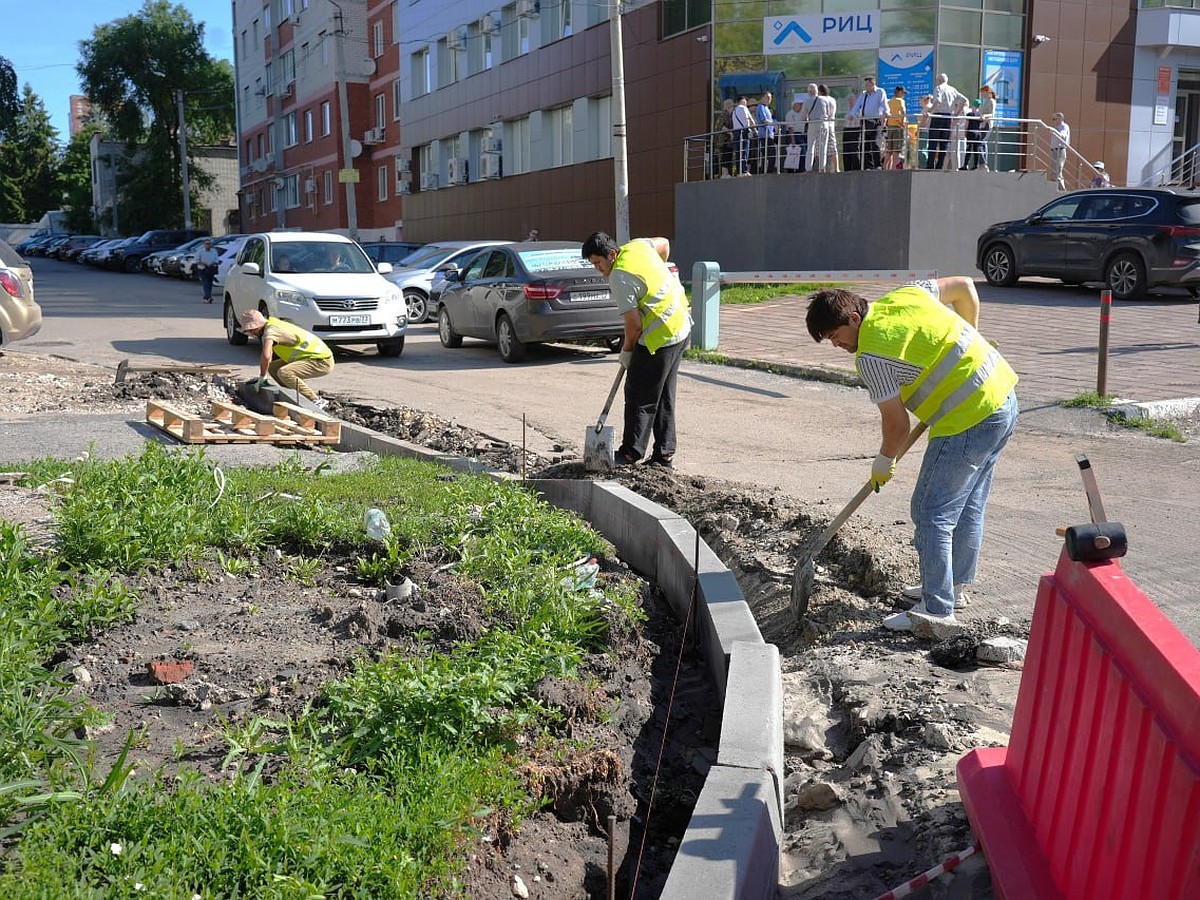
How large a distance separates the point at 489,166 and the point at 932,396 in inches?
1410

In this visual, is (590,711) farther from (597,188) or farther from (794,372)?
(597,188)

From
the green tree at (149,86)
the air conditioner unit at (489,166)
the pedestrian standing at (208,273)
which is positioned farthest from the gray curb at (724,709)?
the green tree at (149,86)

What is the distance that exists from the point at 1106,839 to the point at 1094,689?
0.37 metres

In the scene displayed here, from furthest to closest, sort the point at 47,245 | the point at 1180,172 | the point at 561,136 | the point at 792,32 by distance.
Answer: the point at 47,245, the point at 561,136, the point at 1180,172, the point at 792,32

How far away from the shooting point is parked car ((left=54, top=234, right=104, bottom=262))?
56938 mm

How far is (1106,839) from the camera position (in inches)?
104

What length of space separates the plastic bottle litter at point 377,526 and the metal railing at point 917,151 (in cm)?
1903

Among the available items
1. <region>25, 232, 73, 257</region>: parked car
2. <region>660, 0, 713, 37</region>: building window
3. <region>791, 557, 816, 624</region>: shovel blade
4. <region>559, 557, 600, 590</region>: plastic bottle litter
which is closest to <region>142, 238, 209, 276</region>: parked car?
<region>660, 0, 713, 37</region>: building window

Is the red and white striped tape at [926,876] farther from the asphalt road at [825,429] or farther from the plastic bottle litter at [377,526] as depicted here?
the plastic bottle litter at [377,526]

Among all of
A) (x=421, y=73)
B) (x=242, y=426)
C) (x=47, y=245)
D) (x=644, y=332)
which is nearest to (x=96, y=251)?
(x=421, y=73)

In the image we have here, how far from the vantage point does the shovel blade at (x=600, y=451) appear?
26.3 feet

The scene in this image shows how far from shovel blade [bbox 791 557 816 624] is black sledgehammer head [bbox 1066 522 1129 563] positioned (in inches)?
102

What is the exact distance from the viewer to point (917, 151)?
23.0 metres

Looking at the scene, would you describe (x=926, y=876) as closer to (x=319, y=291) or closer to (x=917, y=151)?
(x=319, y=291)
